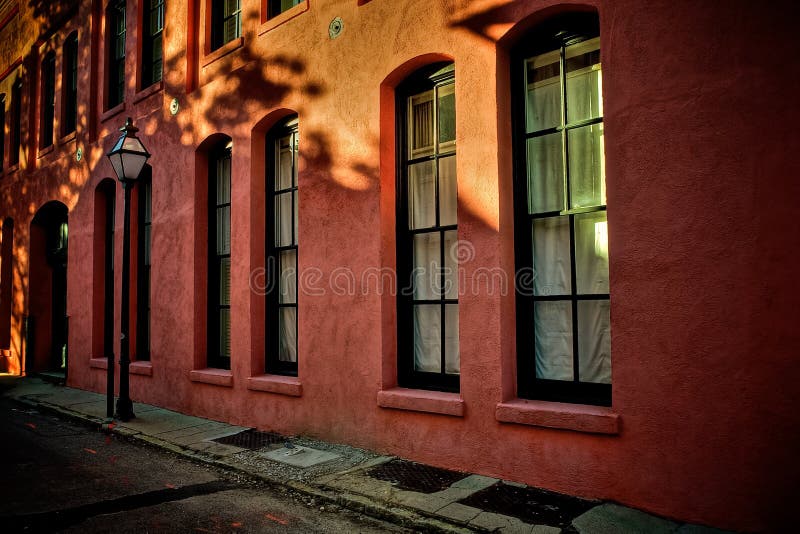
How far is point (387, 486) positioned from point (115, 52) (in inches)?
416

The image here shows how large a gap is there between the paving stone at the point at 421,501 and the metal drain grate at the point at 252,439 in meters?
2.48

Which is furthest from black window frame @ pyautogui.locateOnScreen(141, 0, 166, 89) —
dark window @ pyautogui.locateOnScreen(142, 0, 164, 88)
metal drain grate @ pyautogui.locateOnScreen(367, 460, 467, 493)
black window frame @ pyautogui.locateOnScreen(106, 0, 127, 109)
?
metal drain grate @ pyautogui.locateOnScreen(367, 460, 467, 493)

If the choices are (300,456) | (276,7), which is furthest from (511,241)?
(276,7)

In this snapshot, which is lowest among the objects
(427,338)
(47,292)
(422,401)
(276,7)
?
(422,401)

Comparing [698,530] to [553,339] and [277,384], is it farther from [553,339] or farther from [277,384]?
[277,384]

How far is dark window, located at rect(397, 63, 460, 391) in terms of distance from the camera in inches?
228

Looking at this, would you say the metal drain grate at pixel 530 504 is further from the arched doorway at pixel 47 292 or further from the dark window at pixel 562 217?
the arched doorway at pixel 47 292

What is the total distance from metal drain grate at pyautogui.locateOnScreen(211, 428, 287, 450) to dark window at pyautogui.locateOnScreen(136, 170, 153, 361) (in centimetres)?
388

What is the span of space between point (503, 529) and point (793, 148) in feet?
10.4

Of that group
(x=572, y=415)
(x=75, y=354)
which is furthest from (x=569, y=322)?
(x=75, y=354)

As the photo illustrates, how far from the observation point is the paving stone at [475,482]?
4.74m

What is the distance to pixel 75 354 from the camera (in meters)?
11.4

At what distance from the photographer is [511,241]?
5.16 metres

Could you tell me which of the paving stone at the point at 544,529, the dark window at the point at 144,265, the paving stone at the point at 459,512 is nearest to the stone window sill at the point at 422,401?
the paving stone at the point at 459,512
